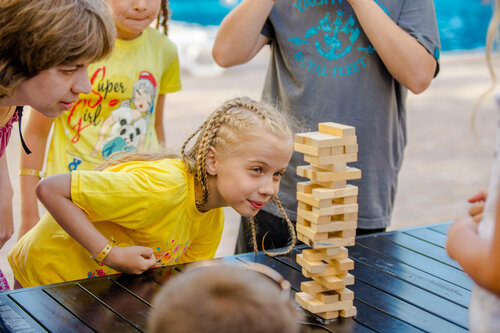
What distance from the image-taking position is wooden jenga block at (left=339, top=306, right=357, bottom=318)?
178 cm

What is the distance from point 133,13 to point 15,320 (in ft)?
4.61

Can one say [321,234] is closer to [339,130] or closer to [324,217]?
[324,217]

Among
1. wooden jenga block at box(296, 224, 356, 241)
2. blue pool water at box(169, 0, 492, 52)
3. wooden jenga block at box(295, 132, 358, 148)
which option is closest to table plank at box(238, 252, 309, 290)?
wooden jenga block at box(296, 224, 356, 241)

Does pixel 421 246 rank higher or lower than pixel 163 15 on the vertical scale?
lower

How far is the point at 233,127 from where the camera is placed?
2.16 m

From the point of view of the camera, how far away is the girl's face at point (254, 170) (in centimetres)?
209

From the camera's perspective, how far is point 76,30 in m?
1.81

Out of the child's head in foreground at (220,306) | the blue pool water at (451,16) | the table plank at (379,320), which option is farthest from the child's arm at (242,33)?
the blue pool water at (451,16)

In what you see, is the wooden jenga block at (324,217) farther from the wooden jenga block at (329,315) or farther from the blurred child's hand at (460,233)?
the blurred child's hand at (460,233)

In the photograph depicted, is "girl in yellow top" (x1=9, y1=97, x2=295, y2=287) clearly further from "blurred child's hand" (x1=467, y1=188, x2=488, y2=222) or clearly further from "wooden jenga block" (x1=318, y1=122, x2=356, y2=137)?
"blurred child's hand" (x1=467, y1=188, x2=488, y2=222)

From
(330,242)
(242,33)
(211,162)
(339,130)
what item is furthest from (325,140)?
(242,33)

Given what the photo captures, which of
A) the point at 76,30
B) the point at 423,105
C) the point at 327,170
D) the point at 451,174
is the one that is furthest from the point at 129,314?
the point at 423,105

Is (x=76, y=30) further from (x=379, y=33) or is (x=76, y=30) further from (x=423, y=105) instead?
(x=423, y=105)

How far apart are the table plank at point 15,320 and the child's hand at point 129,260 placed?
33 centimetres
